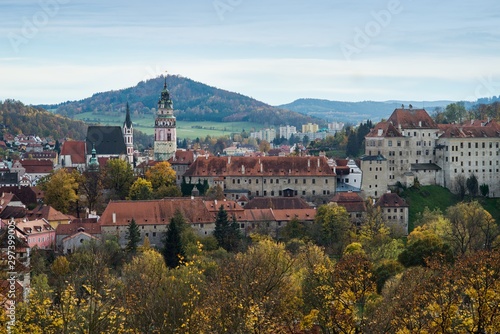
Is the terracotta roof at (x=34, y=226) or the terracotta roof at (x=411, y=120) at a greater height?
the terracotta roof at (x=411, y=120)

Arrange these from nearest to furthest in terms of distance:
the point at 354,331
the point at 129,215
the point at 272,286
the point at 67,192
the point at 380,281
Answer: the point at 354,331 → the point at 272,286 → the point at 380,281 → the point at 129,215 → the point at 67,192

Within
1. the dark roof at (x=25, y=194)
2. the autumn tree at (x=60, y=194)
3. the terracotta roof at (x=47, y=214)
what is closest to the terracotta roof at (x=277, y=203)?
the terracotta roof at (x=47, y=214)

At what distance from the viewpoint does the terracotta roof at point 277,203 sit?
8362 centimetres

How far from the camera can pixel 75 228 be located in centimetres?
7556

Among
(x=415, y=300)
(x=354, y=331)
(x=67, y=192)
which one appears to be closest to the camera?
(x=415, y=300)

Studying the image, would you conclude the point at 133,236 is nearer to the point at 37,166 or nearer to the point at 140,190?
the point at 140,190

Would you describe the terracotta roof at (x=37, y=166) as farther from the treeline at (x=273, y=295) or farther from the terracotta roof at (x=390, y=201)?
the treeline at (x=273, y=295)

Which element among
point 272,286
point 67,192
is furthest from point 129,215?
point 272,286

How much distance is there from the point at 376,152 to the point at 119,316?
198 feet

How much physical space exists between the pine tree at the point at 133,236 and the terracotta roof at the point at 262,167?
1739cm

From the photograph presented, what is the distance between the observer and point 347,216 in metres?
79.1

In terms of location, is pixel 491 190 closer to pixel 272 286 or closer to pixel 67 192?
pixel 67 192

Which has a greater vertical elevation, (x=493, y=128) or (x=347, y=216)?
(x=493, y=128)

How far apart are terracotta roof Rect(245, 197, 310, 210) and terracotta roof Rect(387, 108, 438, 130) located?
16099mm
